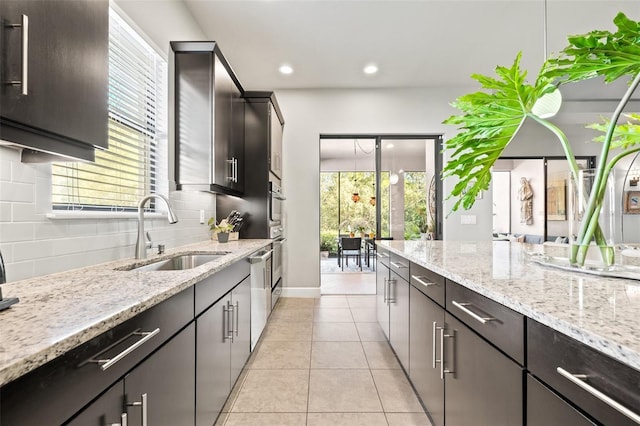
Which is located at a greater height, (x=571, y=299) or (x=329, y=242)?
(x=571, y=299)

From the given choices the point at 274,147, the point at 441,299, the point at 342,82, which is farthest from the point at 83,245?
the point at 342,82

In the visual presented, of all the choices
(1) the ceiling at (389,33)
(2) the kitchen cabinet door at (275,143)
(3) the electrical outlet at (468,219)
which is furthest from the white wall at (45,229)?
(3) the electrical outlet at (468,219)

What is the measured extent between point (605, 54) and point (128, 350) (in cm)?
179

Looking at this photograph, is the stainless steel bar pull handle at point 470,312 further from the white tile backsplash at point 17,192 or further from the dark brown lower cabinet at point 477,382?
the white tile backsplash at point 17,192

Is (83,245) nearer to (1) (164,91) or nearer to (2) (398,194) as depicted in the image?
(1) (164,91)

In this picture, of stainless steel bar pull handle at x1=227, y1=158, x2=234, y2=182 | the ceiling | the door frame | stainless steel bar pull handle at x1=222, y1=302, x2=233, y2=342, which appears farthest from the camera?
the door frame

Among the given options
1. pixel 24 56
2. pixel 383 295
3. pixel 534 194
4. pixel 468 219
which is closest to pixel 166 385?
pixel 24 56

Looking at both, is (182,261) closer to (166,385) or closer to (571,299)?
(166,385)

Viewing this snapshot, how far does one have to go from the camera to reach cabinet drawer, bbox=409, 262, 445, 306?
1.44 metres

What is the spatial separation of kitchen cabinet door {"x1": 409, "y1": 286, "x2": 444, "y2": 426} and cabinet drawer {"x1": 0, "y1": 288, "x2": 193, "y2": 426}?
4.11 ft

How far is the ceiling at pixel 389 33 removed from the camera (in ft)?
9.12

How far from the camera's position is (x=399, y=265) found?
2.24 metres

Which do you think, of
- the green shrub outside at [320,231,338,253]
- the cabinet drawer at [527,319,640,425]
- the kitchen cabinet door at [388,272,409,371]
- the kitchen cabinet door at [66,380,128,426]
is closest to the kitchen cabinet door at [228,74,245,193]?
the kitchen cabinet door at [388,272,409,371]

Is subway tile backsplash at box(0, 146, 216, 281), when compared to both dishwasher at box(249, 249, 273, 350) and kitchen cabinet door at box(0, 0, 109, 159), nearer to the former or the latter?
kitchen cabinet door at box(0, 0, 109, 159)
